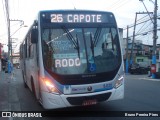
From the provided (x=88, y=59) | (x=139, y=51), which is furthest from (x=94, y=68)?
(x=139, y=51)

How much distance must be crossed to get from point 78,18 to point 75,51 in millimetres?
1083

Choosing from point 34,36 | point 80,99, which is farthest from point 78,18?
point 80,99

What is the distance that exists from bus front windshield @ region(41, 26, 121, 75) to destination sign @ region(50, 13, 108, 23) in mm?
278

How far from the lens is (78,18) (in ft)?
27.1

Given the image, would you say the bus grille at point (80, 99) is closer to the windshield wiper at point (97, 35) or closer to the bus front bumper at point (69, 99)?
the bus front bumper at point (69, 99)

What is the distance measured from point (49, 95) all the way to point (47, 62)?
937 millimetres

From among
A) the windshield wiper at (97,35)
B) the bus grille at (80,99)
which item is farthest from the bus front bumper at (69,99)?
the windshield wiper at (97,35)

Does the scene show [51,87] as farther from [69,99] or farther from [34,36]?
[34,36]

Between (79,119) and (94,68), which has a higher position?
(94,68)

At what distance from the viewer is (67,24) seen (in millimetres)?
8070

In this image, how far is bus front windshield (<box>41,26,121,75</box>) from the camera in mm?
7750

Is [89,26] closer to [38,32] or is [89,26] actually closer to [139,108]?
[38,32]

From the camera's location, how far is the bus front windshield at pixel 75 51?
25.4 ft

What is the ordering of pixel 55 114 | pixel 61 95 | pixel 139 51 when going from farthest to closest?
1. pixel 139 51
2. pixel 55 114
3. pixel 61 95
